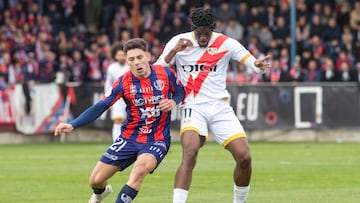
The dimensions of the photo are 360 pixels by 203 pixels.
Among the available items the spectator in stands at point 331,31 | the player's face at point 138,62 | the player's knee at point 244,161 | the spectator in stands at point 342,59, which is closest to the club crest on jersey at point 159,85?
the player's face at point 138,62

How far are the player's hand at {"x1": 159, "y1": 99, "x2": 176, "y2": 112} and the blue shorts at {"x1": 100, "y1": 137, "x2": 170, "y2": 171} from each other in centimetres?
38

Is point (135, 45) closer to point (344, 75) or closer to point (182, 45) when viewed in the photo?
point (182, 45)

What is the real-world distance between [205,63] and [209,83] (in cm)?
23

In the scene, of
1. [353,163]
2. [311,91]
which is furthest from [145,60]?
[311,91]

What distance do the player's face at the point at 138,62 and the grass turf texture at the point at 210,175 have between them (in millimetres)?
2356

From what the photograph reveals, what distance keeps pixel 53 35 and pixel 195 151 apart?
22528mm

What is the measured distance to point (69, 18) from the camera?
3534 cm

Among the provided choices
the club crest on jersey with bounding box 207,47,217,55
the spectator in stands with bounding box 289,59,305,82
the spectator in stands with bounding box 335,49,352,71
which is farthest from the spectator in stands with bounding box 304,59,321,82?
the club crest on jersey with bounding box 207,47,217,55

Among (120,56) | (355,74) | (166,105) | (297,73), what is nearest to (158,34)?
(297,73)

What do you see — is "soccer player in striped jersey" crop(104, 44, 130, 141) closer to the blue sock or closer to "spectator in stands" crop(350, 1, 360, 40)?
the blue sock

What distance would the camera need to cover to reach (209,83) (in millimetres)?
12602

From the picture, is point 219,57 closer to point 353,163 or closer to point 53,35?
point 353,163

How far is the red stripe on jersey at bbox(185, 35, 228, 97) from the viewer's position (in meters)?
12.6

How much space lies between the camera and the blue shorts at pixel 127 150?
12.0 metres
